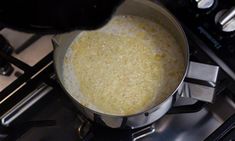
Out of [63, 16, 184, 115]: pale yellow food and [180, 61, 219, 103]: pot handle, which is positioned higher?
[180, 61, 219, 103]: pot handle

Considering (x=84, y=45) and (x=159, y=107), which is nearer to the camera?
(x=159, y=107)

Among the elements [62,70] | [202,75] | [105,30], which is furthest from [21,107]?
[202,75]

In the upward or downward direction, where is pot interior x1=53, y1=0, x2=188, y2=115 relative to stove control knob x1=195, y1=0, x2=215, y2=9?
A: downward

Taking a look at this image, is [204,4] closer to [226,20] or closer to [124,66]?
[226,20]

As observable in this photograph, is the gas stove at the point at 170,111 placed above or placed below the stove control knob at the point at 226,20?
below

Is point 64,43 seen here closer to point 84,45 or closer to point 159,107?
point 84,45
